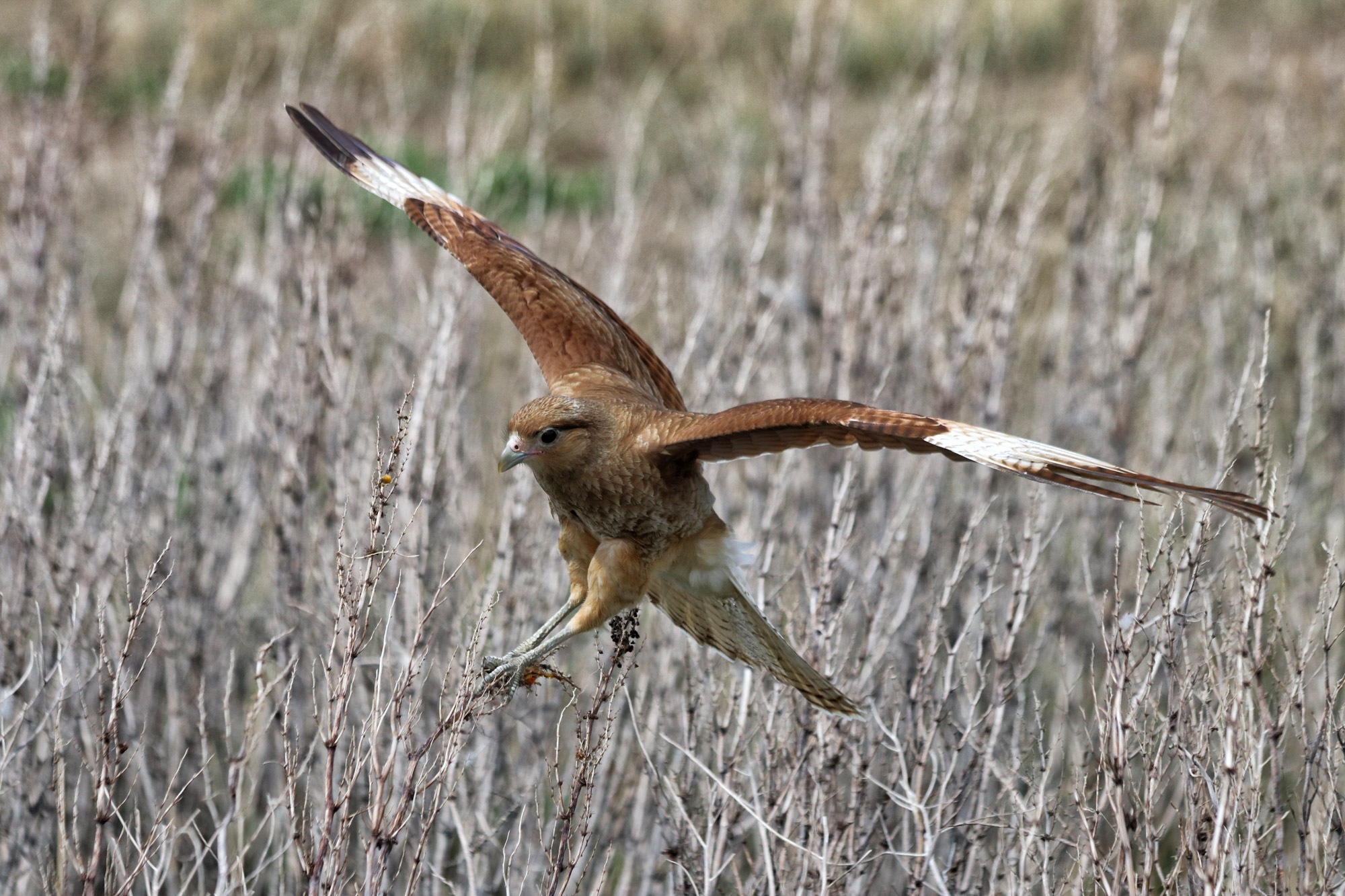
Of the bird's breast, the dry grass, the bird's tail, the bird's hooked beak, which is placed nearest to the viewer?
the dry grass

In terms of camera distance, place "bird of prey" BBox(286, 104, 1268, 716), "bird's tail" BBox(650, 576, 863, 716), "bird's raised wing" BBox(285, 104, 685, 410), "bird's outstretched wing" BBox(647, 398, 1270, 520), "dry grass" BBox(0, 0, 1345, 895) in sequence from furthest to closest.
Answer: "bird's raised wing" BBox(285, 104, 685, 410) < "bird's tail" BBox(650, 576, 863, 716) < "bird of prey" BBox(286, 104, 1268, 716) < "dry grass" BBox(0, 0, 1345, 895) < "bird's outstretched wing" BBox(647, 398, 1270, 520)

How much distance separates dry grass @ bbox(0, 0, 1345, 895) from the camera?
10.5ft

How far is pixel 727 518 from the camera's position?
597cm

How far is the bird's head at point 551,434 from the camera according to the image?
12.0 feet

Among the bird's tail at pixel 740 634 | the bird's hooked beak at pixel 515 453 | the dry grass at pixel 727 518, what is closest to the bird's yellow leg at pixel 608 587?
the bird's tail at pixel 740 634

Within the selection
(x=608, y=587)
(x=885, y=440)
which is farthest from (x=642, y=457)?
(x=885, y=440)

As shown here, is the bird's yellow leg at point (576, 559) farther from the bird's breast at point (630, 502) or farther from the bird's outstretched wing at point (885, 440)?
the bird's outstretched wing at point (885, 440)

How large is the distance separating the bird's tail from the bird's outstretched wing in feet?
1.87

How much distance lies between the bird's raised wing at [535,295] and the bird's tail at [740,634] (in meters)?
0.73

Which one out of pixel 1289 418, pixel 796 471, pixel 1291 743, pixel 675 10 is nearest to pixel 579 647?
pixel 796 471

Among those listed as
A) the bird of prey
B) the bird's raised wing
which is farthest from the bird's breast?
the bird's raised wing

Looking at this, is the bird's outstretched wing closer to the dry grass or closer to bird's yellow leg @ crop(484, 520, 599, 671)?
the dry grass

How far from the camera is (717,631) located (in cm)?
425

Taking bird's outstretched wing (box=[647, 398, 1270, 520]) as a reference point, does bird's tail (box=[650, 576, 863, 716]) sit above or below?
below
